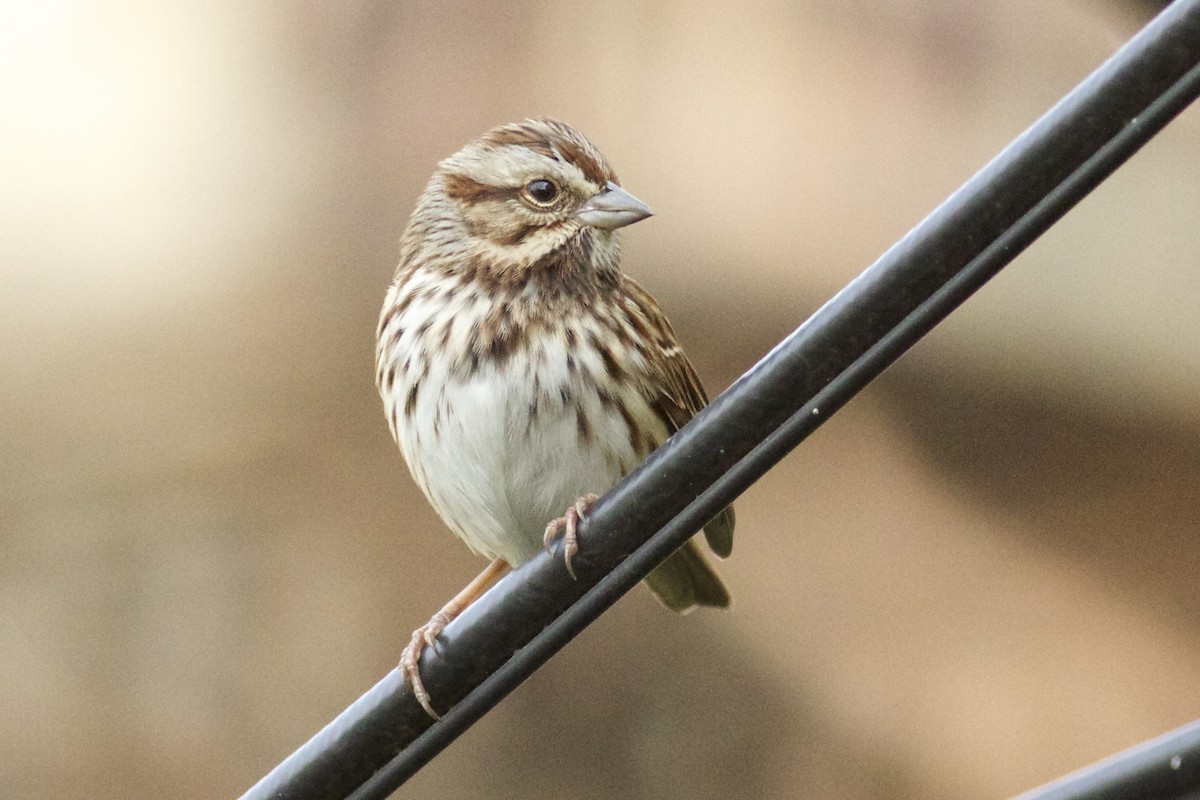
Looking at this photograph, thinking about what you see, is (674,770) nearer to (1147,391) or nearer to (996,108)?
(1147,391)

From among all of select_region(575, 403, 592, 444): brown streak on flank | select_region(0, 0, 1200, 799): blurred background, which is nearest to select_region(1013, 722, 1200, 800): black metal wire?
select_region(575, 403, 592, 444): brown streak on flank

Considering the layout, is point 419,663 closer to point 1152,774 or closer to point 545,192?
point 1152,774

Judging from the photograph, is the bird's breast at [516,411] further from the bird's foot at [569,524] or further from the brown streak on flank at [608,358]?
the bird's foot at [569,524]

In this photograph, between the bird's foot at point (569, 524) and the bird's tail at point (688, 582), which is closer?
the bird's foot at point (569, 524)

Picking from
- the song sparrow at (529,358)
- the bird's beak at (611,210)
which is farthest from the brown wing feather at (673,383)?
the bird's beak at (611,210)

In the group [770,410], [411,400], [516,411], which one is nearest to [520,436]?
[516,411]

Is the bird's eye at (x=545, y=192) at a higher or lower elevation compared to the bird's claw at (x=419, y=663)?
higher

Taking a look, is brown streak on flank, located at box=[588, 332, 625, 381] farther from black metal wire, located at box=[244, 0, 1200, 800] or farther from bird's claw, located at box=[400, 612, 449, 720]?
black metal wire, located at box=[244, 0, 1200, 800]
